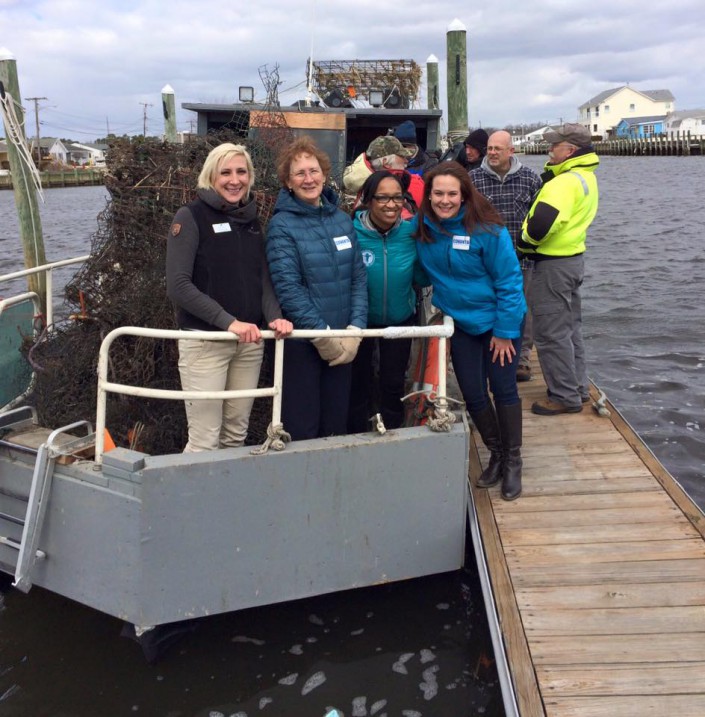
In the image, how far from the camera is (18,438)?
3918mm

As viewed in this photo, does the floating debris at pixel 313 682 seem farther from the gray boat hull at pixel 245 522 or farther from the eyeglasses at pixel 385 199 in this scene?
the eyeglasses at pixel 385 199

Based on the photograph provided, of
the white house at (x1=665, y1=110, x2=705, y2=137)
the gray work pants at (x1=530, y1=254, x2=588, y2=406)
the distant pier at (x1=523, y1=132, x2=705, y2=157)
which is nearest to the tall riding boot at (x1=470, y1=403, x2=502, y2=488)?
the gray work pants at (x1=530, y1=254, x2=588, y2=406)

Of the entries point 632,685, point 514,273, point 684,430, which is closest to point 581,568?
Answer: point 632,685

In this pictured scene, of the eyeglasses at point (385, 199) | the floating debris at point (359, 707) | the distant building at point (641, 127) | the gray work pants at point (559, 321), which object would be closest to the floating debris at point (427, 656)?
the floating debris at point (359, 707)

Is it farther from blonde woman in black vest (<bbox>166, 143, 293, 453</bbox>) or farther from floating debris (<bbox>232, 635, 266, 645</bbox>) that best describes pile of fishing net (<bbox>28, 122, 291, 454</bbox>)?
floating debris (<bbox>232, 635, 266, 645</bbox>)

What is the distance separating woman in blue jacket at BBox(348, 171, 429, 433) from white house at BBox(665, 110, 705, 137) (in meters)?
94.4

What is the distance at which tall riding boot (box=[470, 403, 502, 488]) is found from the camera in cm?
429

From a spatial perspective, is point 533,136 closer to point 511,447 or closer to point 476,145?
point 476,145

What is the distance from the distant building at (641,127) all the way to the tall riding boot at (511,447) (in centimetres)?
9933

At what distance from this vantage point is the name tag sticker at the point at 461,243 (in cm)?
385

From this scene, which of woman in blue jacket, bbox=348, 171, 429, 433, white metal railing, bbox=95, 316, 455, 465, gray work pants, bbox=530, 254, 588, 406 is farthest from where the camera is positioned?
gray work pants, bbox=530, 254, 588, 406

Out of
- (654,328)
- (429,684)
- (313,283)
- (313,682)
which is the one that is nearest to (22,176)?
(313,283)

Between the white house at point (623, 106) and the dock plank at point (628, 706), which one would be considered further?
the white house at point (623, 106)

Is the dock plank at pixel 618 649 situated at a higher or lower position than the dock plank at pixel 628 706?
higher
